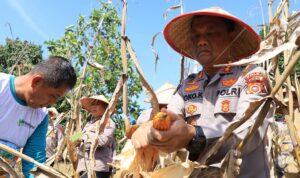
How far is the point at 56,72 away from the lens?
148 centimetres

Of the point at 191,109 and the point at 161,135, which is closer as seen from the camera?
the point at 161,135

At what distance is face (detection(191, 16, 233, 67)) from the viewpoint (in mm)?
958

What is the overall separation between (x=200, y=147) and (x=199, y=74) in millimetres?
407

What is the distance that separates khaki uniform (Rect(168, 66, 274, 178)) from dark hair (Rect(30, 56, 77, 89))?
0.59 meters

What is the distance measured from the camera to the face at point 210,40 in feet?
3.14

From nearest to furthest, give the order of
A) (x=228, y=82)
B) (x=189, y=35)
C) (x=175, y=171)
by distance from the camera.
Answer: (x=175, y=171) < (x=228, y=82) < (x=189, y=35)

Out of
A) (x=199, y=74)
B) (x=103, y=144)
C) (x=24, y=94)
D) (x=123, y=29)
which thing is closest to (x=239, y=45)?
(x=199, y=74)

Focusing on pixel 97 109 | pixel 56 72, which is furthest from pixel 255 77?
pixel 97 109

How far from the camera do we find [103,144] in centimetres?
287

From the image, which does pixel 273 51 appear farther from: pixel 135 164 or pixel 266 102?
pixel 135 164

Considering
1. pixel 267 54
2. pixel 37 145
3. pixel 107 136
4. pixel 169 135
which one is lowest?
pixel 107 136

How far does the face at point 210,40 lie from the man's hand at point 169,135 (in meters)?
0.35

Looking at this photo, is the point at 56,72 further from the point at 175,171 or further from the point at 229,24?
the point at 175,171

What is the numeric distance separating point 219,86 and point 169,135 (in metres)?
0.37
